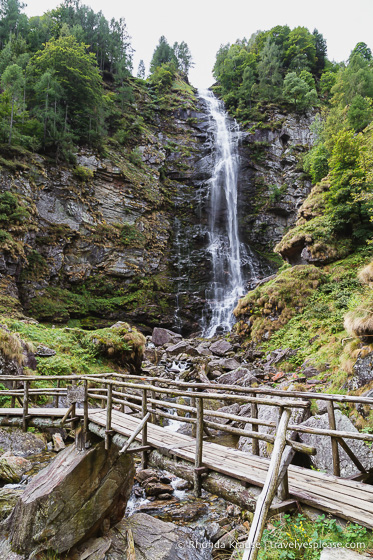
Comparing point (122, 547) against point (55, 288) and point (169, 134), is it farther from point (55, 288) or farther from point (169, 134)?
point (169, 134)

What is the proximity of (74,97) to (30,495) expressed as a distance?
99.5 ft

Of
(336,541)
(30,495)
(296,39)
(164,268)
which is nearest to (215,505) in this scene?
(30,495)

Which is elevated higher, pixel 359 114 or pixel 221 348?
pixel 359 114

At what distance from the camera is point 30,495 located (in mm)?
5367

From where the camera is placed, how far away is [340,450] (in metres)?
5.70

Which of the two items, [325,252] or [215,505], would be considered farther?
[325,252]

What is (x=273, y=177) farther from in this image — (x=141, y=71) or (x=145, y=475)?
(x=141, y=71)

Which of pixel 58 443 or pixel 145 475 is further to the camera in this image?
pixel 58 443

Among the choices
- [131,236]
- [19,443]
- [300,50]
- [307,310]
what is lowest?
[19,443]

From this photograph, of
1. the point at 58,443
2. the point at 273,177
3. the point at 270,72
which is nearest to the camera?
the point at 58,443

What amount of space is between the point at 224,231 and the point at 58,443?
2575cm

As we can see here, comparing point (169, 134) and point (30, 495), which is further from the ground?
point (169, 134)

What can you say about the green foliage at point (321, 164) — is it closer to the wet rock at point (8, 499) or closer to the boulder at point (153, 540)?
the boulder at point (153, 540)

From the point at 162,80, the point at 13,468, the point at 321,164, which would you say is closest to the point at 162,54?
the point at 162,80
